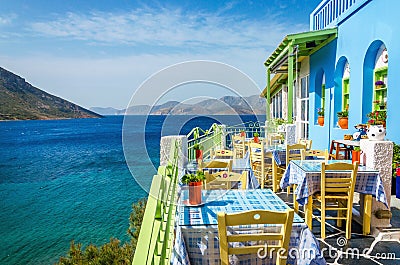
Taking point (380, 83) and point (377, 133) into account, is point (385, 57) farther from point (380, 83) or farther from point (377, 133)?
point (377, 133)

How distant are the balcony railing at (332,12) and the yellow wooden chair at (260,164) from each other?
3.60 m

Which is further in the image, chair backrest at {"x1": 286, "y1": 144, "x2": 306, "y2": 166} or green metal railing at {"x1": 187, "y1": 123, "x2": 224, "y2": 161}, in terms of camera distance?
green metal railing at {"x1": 187, "y1": 123, "x2": 224, "y2": 161}

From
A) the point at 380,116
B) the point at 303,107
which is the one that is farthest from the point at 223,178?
the point at 303,107

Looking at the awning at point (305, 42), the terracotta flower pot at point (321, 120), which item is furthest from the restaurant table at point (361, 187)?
the terracotta flower pot at point (321, 120)

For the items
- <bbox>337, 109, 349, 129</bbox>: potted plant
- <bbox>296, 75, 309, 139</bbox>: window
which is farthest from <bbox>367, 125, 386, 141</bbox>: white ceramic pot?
<bbox>296, 75, 309, 139</bbox>: window

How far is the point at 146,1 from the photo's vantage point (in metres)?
17.6

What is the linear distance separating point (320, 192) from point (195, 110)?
1.80m

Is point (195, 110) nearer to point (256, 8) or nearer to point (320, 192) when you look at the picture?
point (320, 192)

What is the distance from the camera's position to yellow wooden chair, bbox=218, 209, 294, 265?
6.01ft

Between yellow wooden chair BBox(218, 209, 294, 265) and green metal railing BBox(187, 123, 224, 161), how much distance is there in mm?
2801

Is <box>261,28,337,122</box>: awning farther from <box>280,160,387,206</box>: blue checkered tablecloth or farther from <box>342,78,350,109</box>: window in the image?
<box>280,160,387,206</box>: blue checkered tablecloth

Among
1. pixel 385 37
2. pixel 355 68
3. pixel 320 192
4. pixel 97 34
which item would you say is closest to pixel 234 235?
pixel 320 192

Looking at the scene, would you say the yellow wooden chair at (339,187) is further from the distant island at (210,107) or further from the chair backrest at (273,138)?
the chair backrest at (273,138)

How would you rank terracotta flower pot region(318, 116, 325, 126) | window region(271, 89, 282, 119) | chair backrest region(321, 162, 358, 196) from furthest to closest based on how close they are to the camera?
window region(271, 89, 282, 119), terracotta flower pot region(318, 116, 325, 126), chair backrest region(321, 162, 358, 196)
